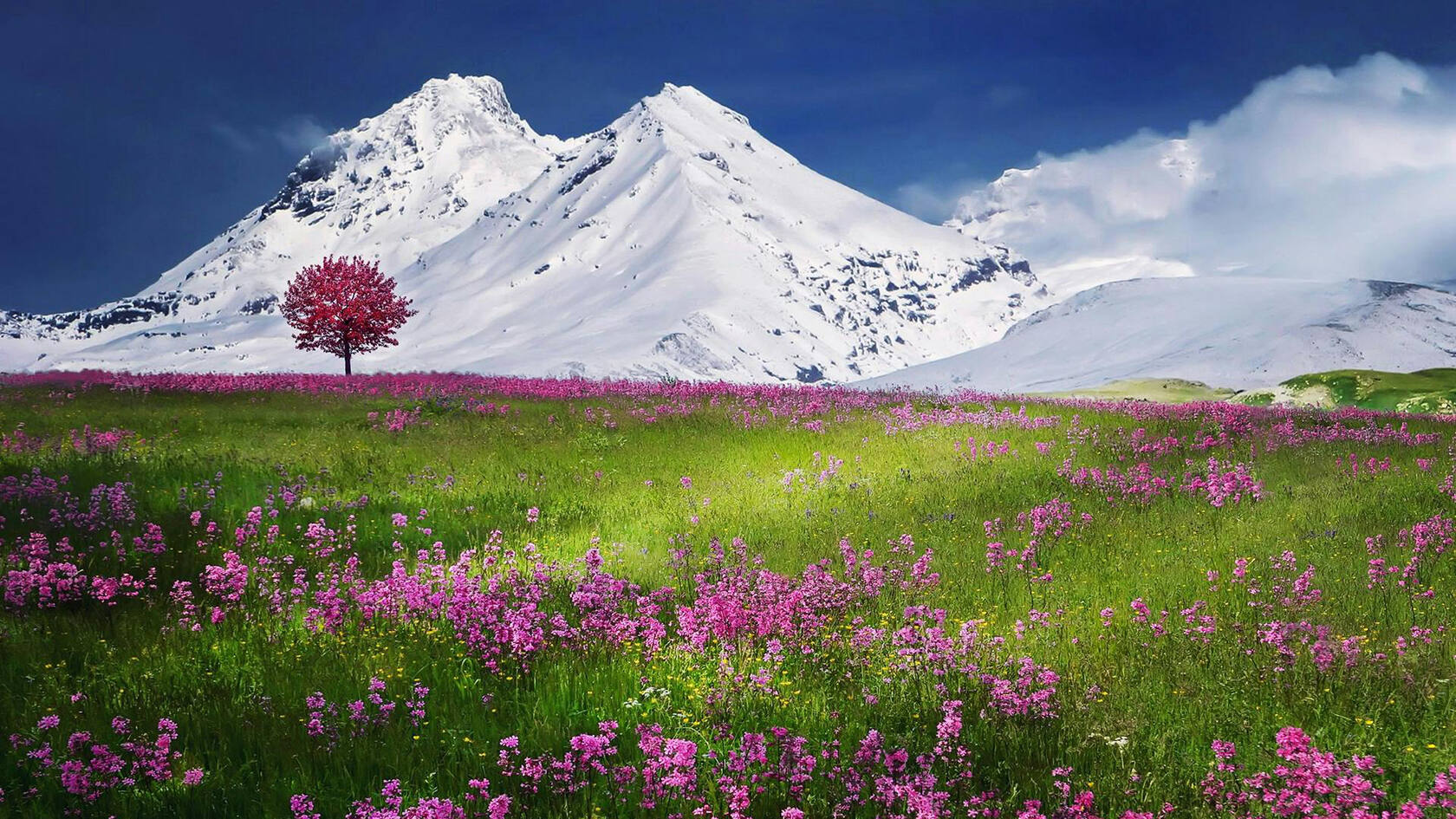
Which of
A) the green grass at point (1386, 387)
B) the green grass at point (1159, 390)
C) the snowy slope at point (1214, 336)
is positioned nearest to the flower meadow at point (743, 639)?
the green grass at point (1386, 387)

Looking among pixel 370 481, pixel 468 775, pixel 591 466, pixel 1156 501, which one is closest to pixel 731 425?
pixel 591 466

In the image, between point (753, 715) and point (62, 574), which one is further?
point (62, 574)

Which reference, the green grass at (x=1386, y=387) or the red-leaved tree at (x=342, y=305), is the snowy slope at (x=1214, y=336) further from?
the red-leaved tree at (x=342, y=305)

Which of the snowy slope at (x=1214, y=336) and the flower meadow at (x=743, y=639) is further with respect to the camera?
the snowy slope at (x=1214, y=336)

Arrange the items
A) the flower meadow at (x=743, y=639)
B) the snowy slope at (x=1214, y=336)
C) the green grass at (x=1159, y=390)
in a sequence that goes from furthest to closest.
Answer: the snowy slope at (x=1214, y=336) < the green grass at (x=1159, y=390) < the flower meadow at (x=743, y=639)

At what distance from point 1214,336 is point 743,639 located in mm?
58918

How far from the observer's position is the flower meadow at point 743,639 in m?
3.74

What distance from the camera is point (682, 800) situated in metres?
3.57

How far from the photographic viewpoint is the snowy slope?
4275cm

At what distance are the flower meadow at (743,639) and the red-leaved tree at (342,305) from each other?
1208 inches

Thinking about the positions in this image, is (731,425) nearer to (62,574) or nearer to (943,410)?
(943,410)

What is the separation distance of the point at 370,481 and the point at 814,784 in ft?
33.7

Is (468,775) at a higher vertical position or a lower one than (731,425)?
lower

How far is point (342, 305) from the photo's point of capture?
42.4 metres
